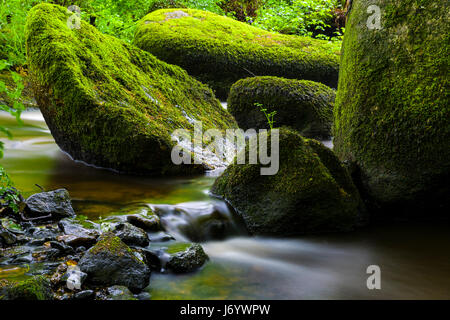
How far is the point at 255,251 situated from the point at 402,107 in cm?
200

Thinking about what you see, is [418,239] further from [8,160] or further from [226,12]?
[226,12]

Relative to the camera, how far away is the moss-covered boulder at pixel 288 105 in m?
7.94

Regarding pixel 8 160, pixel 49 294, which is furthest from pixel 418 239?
pixel 8 160

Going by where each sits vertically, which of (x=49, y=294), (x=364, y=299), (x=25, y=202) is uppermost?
(x=25, y=202)

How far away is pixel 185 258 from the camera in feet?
9.91

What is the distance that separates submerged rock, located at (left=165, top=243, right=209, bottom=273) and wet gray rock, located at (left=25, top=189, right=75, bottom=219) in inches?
40.7

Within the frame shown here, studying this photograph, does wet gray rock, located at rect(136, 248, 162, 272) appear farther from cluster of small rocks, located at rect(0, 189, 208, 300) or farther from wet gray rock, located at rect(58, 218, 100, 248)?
wet gray rock, located at rect(58, 218, 100, 248)

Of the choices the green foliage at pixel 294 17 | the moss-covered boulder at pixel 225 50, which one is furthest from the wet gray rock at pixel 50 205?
the green foliage at pixel 294 17

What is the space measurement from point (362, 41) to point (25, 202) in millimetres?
3696

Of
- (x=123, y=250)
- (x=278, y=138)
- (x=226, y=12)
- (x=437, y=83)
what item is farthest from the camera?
(x=226, y=12)

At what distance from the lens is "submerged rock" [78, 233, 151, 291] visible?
2.54 m

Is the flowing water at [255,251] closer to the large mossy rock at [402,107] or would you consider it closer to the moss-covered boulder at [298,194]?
the moss-covered boulder at [298,194]

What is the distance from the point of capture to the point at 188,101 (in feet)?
23.0

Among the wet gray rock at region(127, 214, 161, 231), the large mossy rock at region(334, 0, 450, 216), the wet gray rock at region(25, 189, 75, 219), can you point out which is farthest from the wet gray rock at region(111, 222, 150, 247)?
the large mossy rock at region(334, 0, 450, 216)
